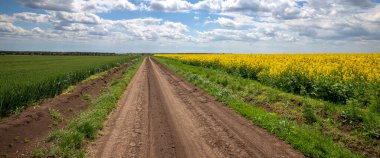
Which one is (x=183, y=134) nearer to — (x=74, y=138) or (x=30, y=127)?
(x=74, y=138)

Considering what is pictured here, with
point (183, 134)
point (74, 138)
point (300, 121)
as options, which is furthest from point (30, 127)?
point (300, 121)

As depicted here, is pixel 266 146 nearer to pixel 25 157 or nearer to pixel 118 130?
pixel 118 130

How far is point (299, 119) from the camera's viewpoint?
38.2ft

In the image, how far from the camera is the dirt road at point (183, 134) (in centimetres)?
818

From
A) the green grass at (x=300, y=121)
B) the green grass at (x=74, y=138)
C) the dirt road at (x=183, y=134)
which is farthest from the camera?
the green grass at (x=300, y=121)

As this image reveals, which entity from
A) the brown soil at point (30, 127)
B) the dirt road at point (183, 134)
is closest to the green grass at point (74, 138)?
the dirt road at point (183, 134)

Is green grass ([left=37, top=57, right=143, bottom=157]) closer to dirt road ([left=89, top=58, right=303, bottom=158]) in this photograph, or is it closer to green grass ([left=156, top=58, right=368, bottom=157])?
dirt road ([left=89, top=58, right=303, bottom=158])

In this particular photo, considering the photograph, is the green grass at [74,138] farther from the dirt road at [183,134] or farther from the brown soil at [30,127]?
the brown soil at [30,127]

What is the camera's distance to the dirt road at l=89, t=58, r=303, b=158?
8180 mm

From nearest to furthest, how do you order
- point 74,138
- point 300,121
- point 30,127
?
point 74,138, point 30,127, point 300,121

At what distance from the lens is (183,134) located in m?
9.90

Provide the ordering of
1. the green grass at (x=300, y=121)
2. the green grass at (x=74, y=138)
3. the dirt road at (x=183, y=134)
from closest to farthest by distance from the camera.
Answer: the green grass at (x=74, y=138) → the dirt road at (x=183, y=134) → the green grass at (x=300, y=121)

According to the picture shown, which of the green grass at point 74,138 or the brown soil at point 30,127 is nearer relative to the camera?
the green grass at point 74,138

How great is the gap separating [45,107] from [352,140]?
12.0 m
